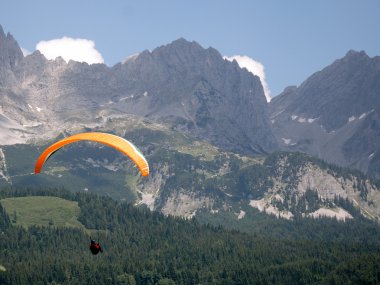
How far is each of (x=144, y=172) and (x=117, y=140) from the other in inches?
380

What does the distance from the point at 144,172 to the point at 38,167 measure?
1632cm

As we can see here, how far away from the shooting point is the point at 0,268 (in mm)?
64812

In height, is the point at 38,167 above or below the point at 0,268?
above

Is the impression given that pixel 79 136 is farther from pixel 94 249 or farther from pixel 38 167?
pixel 94 249

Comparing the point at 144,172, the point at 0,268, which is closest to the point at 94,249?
the point at 144,172

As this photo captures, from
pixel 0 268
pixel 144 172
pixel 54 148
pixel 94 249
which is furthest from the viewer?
pixel 54 148

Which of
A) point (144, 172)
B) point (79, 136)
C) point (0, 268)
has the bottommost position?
point (0, 268)

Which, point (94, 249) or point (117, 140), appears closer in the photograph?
point (94, 249)

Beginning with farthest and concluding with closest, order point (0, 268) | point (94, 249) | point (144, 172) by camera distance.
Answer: point (144, 172) < point (94, 249) < point (0, 268)

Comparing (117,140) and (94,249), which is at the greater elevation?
(117,140)

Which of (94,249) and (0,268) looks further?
(94,249)

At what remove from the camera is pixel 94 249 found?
99.0 meters

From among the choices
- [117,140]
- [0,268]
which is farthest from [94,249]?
[0,268]

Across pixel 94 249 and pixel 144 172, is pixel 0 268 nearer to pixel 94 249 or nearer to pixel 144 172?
pixel 94 249
